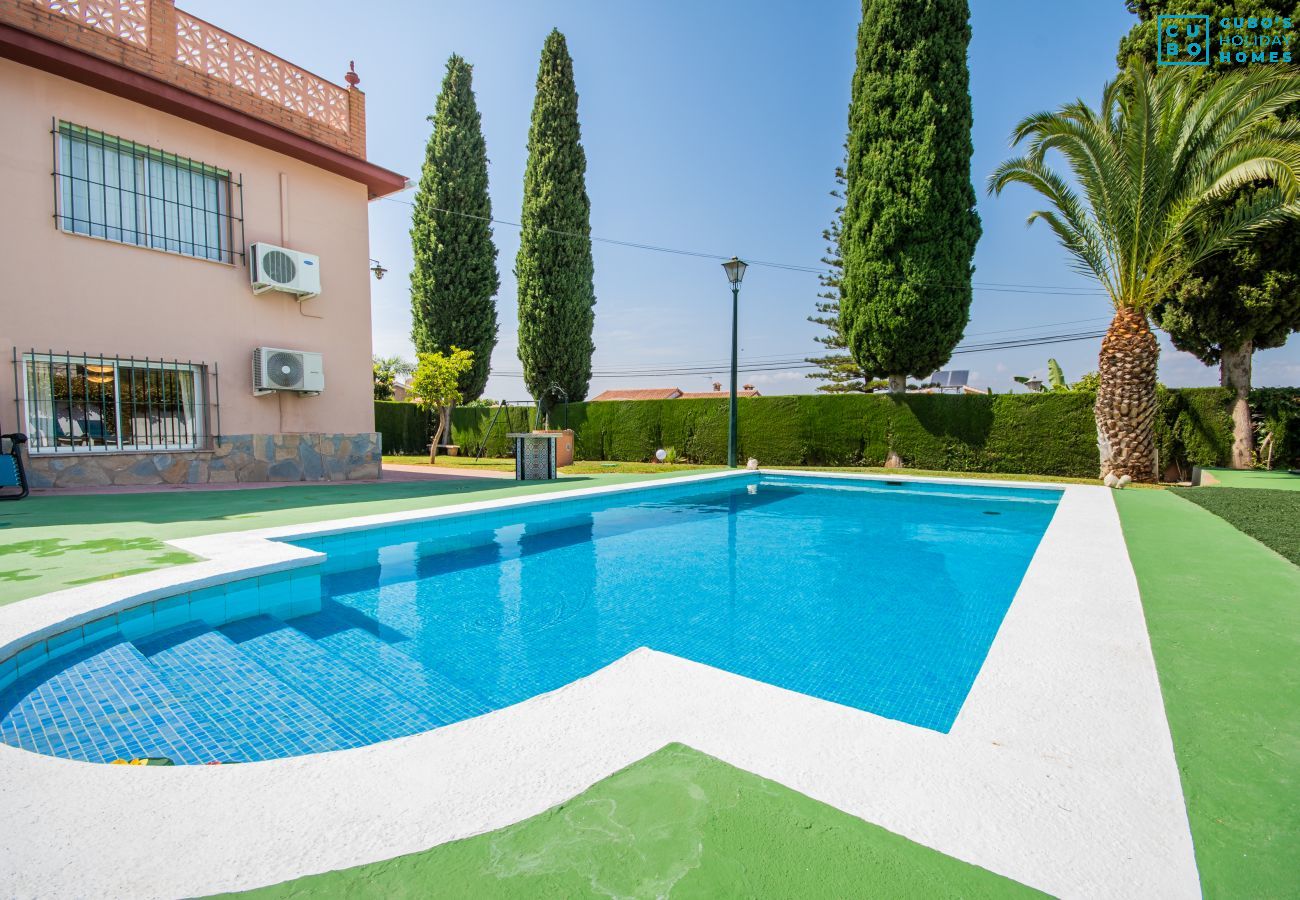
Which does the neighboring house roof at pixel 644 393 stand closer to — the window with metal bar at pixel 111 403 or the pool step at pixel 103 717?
the window with metal bar at pixel 111 403

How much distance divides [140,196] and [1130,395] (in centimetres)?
1696

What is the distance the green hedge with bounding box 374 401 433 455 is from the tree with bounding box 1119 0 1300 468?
21.9 metres

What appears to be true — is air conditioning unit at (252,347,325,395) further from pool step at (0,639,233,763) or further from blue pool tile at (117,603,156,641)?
pool step at (0,639,233,763)

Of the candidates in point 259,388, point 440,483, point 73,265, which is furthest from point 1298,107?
point 73,265

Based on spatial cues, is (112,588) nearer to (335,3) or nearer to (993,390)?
(335,3)

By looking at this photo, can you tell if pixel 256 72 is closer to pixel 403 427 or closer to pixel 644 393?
pixel 403 427

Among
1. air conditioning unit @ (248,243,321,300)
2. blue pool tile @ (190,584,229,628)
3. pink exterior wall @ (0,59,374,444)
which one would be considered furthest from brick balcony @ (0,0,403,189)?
blue pool tile @ (190,584,229,628)

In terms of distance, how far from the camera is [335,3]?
10.3 meters

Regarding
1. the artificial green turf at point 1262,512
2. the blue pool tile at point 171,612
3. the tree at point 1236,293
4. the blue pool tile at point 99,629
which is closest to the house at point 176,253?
the blue pool tile at point 171,612

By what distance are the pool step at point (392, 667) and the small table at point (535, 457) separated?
7.54 m

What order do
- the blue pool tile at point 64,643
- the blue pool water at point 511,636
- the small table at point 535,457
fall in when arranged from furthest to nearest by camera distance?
1. the small table at point 535,457
2. the blue pool tile at point 64,643
3. the blue pool water at point 511,636

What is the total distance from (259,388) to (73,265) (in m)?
2.62

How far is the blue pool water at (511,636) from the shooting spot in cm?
251

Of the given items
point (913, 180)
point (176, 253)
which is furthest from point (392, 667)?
point (913, 180)
